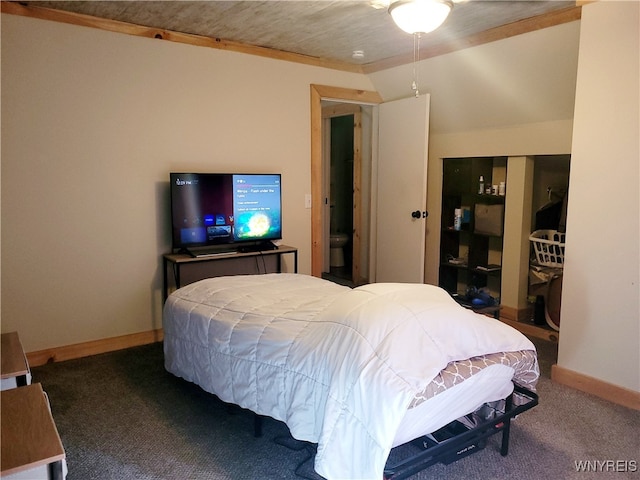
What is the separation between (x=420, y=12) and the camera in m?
2.74

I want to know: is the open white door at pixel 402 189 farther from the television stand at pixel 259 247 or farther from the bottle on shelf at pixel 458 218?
the television stand at pixel 259 247

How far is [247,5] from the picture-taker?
314cm

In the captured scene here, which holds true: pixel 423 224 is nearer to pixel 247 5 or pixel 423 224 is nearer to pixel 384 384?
pixel 247 5

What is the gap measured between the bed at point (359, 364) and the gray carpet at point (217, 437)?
0.28m

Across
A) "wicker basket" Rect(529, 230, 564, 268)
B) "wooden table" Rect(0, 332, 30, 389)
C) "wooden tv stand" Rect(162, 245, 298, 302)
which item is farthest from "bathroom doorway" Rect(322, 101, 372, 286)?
"wooden table" Rect(0, 332, 30, 389)

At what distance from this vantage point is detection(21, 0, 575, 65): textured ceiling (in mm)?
3141

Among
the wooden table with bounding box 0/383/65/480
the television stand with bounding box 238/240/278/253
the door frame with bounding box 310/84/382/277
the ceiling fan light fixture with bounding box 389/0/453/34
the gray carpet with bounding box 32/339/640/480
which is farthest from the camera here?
the door frame with bounding box 310/84/382/277

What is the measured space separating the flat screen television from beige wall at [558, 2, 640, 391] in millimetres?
2328

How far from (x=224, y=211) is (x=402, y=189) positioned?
1.86m

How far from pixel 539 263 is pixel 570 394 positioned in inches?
60.1

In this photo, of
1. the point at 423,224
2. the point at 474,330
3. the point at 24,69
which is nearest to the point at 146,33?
the point at 24,69

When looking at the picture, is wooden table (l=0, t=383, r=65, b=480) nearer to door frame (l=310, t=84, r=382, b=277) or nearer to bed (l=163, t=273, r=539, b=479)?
bed (l=163, t=273, r=539, b=479)

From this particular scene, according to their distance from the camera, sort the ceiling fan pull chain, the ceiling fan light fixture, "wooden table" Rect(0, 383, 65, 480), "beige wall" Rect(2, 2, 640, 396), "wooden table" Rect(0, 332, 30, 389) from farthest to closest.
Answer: the ceiling fan pull chain, "beige wall" Rect(2, 2, 640, 396), the ceiling fan light fixture, "wooden table" Rect(0, 332, 30, 389), "wooden table" Rect(0, 383, 65, 480)

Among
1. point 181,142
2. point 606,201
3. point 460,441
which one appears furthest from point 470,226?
A: point 460,441
